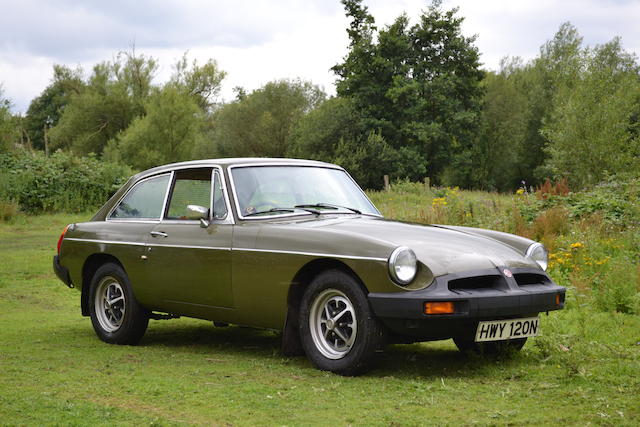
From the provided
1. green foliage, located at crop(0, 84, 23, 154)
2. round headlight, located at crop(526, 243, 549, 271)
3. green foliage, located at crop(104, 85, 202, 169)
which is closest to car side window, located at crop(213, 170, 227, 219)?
round headlight, located at crop(526, 243, 549, 271)

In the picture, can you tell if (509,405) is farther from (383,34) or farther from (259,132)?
(259,132)

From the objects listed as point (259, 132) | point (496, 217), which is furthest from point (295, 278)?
point (259, 132)

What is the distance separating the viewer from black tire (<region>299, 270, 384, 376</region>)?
5676 mm

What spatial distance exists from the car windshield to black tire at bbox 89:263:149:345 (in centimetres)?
168

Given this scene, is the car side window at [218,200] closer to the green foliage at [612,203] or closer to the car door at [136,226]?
the car door at [136,226]

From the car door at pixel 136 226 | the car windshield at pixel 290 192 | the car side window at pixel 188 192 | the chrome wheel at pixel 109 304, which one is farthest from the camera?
the chrome wheel at pixel 109 304

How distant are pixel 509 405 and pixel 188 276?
325 centimetres

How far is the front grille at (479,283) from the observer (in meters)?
5.72

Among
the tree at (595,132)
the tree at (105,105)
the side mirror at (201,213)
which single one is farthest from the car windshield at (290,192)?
the tree at (105,105)

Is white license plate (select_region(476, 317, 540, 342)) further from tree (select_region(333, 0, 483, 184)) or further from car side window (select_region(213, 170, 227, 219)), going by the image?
tree (select_region(333, 0, 483, 184))

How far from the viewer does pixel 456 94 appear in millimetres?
65125

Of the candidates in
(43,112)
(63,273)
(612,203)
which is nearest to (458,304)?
(63,273)

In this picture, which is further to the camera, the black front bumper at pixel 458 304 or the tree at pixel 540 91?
the tree at pixel 540 91

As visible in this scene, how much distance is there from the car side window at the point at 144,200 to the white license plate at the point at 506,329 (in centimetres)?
348
